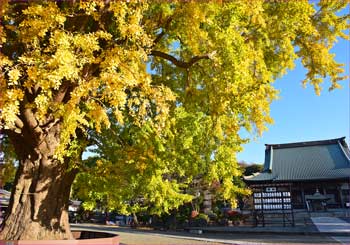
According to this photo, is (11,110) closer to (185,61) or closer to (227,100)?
(227,100)

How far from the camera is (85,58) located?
4891 mm

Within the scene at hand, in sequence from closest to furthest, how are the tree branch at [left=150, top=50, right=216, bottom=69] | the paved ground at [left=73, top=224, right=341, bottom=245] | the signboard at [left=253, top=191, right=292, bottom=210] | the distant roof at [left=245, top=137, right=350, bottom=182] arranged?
the tree branch at [left=150, top=50, right=216, bottom=69], the paved ground at [left=73, top=224, right=341, bottom=245], the signboard at [left=253, top=191, right=292, bottom=210], the distant roof at [left=245, top=137, right=350, bottom=182]

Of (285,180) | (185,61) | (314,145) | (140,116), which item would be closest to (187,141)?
(185,61)

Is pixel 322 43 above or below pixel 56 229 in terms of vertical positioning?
above

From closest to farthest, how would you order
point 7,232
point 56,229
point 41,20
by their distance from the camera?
point 41,20
point 7,232
point 56,229

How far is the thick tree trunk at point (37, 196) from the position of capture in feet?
→ 21.5

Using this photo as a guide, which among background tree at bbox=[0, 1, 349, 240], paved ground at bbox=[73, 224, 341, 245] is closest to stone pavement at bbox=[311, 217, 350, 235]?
paved ground at bbox=[73, 224, 341, 245]

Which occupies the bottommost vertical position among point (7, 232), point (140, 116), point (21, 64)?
point (7, 232)

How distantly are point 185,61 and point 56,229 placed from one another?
15.5 ft

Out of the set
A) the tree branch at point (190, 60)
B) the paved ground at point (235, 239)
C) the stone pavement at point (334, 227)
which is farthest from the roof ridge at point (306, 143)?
the tree branch at point (190, 60)

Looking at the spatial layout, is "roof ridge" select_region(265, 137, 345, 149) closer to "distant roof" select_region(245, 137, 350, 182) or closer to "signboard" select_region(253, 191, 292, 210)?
"distant roof" select_region(245, 137, 350, 182)

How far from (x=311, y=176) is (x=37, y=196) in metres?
23.9

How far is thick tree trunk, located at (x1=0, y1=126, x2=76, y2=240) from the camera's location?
21.5ft

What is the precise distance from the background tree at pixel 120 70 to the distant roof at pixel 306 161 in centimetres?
1794
